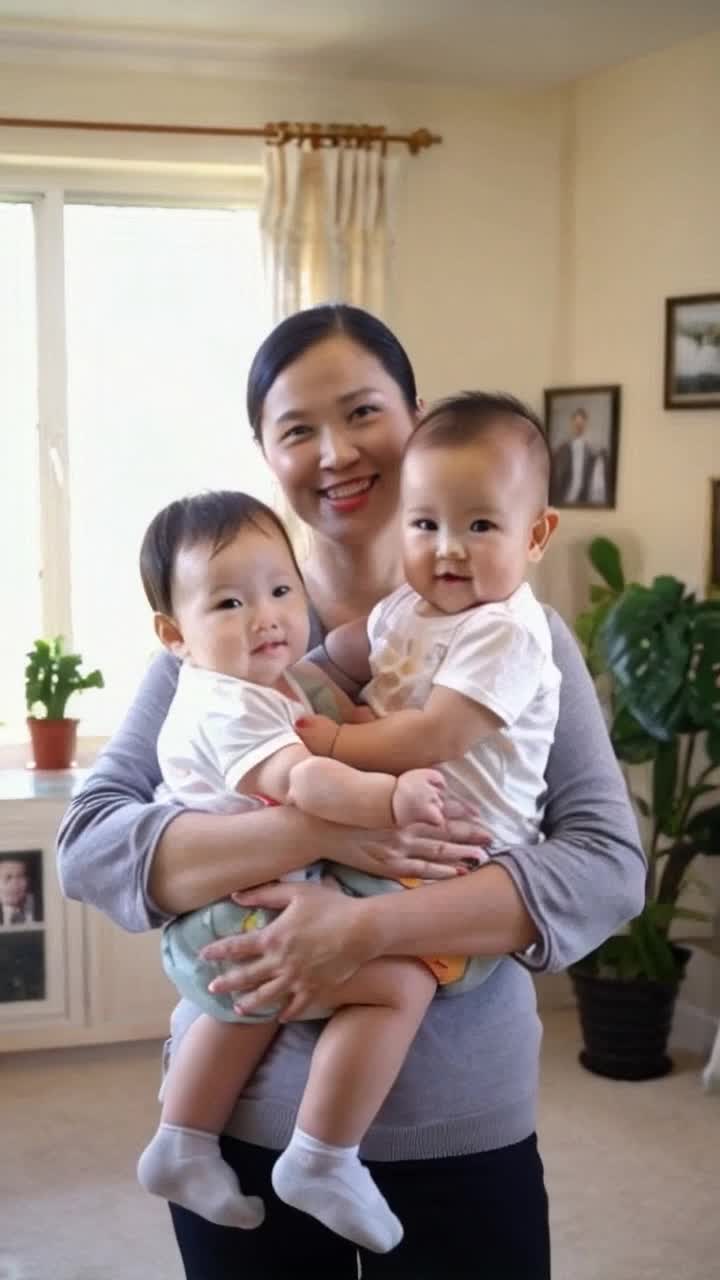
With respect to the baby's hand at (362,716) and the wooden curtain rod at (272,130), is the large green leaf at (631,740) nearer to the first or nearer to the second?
the wooden curtain rod at (272,130)

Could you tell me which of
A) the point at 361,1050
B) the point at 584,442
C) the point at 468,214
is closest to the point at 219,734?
the point at 361,1050

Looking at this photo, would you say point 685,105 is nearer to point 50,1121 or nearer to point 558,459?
point 558,459

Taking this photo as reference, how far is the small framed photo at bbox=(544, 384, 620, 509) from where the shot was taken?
3.96 meters

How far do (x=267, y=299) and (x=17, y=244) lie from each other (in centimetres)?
75

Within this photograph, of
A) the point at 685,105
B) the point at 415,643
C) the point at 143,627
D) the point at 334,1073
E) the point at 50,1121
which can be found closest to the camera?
the point at 334,1073

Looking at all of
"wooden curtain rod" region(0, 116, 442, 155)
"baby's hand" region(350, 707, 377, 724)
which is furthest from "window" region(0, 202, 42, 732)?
"baby's hand" region(350, 707, 377, 724)

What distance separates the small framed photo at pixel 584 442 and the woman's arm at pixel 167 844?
8.88 feet

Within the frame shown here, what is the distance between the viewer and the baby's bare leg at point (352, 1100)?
1181 mm

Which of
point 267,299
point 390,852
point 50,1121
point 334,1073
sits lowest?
point 50,1121

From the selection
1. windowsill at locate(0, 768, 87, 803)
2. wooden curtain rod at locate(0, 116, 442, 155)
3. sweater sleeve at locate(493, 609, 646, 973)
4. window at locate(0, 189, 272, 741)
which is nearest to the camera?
sweater sleeve at locate(493, 609, 646, 973)

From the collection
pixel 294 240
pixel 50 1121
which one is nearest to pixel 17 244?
pixel 294 240

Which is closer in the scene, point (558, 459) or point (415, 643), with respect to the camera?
point (415, 643)

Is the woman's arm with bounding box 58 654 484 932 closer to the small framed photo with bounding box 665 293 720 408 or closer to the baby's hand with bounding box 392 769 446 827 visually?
the baby's hand with bounding box 392 769 446 827

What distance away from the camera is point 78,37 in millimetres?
3553
